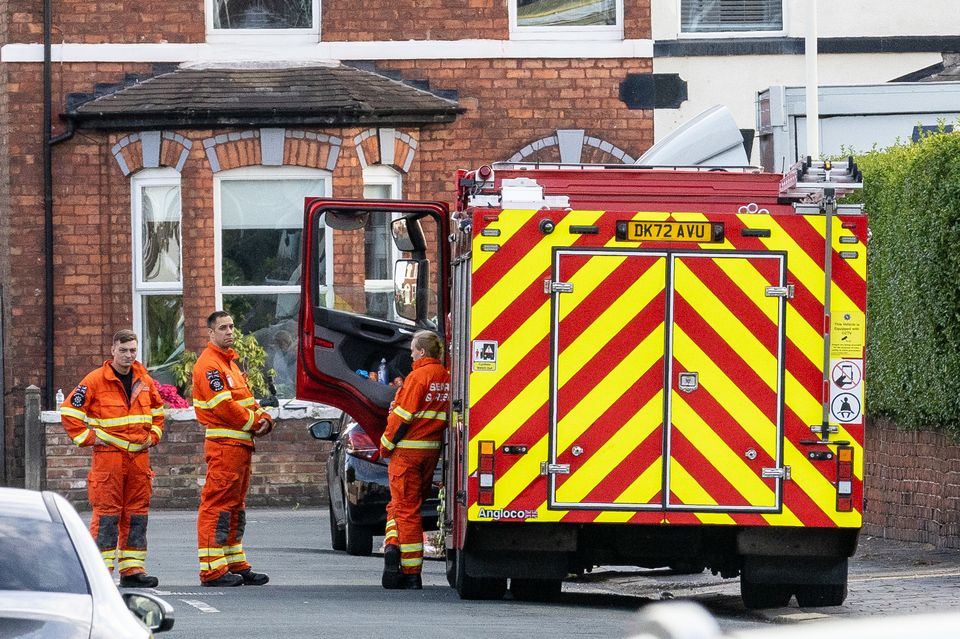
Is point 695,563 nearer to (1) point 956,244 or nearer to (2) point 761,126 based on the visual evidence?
(1) point 956,244

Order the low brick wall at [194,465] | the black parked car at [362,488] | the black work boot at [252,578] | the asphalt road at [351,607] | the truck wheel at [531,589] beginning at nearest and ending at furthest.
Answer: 1. the asphalt road at [351,607]
2. the truck wheel at [531,589]
3. the black work boot at [252,578]
4. the black parked car at [362,488]
5. the low brick wall at [194,465]

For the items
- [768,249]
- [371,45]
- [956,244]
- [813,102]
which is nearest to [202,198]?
[371,45]

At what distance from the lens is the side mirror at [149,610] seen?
19.3 feet

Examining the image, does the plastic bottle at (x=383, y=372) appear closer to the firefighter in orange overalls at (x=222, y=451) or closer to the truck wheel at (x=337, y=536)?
the firefighter in orange overalls at (x=222, y=451)

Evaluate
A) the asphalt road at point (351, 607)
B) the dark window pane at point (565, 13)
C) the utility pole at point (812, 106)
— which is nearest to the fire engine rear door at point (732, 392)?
the asphalt road at point (351, 607)

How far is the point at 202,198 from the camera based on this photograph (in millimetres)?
20391

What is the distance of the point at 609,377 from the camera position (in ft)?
33.5

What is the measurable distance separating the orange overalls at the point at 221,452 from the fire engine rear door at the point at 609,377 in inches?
103

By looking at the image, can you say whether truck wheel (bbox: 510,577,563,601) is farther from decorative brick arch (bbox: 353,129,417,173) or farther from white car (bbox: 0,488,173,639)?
decorative brick arch (bbox: 353,129,417,173)

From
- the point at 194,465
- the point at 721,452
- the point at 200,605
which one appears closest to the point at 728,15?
the point at 194,465

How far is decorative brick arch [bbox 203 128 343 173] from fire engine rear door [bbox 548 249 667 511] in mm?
10571

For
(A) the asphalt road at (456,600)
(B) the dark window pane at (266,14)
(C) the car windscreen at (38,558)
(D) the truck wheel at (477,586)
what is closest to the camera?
(C) the car windscreen at (38,558)

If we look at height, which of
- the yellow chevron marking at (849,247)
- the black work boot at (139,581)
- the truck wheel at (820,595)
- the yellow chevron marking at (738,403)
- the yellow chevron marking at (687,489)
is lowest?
the black work boot at (139,581)

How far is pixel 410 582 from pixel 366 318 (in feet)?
6.28
